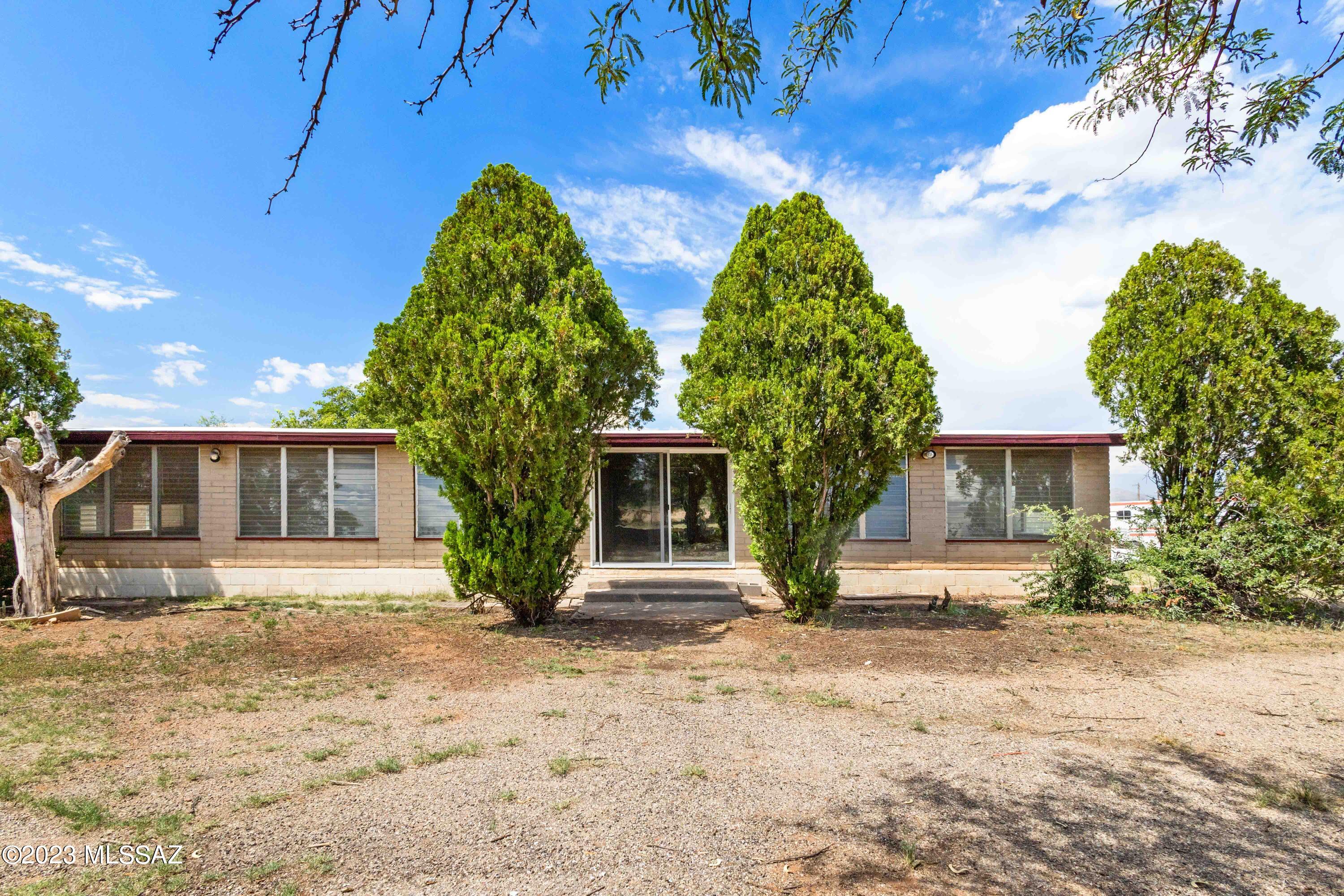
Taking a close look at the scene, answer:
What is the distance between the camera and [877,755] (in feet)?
12.9

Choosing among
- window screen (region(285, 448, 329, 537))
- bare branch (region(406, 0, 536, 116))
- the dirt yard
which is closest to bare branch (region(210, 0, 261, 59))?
bare branch (region(406, 0, 536, 116))

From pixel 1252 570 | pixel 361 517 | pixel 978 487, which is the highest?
pixel 978 487

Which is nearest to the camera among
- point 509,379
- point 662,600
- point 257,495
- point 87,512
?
point 509,379

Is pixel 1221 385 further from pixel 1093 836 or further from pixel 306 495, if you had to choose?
pixel 306 495

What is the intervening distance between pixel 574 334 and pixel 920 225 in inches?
171

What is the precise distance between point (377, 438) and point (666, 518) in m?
4.90

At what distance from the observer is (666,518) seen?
36.8 feet

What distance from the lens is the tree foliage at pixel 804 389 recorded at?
7.34 m

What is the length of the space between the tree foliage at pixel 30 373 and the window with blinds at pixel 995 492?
1341 cm

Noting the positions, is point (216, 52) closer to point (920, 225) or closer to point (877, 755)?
point (877, 755)

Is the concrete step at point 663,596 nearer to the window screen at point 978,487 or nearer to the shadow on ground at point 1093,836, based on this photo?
the window screen at point 978,487

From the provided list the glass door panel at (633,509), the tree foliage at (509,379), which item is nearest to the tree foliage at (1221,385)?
the tree foliage at (509,379)

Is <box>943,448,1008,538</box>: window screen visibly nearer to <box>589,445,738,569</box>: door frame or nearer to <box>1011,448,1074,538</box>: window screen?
<box>1011,448,1074,538</box>: window screen

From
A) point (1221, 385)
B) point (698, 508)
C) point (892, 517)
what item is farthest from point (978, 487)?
point (698, 508)
